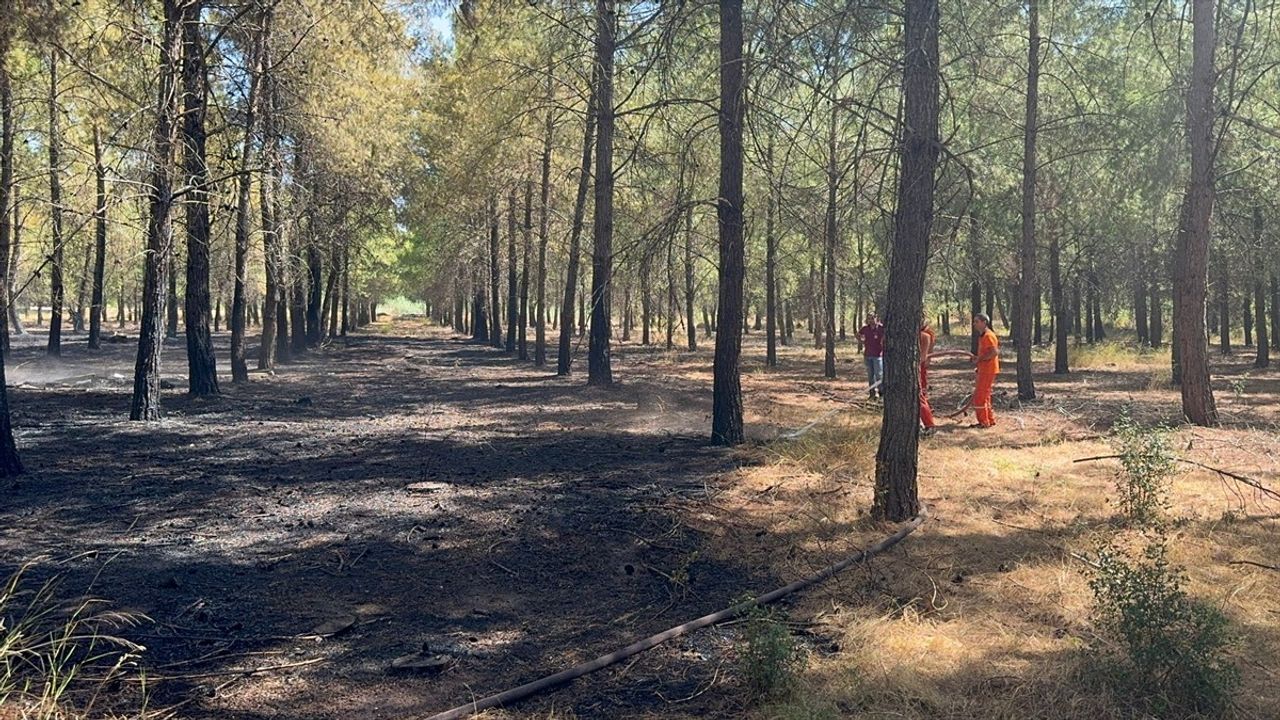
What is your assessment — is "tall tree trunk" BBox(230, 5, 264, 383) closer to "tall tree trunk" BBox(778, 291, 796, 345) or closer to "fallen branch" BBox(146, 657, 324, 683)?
"fallen branch" BBox(146, 657, 324, 683)

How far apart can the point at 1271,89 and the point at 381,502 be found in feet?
62.0

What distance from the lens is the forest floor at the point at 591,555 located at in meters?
4.29

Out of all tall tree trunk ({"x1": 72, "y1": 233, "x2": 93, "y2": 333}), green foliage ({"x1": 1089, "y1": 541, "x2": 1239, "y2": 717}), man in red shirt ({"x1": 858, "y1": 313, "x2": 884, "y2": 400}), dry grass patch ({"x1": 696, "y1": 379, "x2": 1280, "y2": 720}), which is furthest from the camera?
tall tree trunk ({"x1": 72, "y1": 233, "x2": 93, "y2": 333})

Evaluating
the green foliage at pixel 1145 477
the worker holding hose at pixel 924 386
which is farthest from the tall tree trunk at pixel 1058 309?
the green foliage at pixel 1145 477

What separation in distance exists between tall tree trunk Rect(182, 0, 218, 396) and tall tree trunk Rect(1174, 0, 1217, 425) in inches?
542

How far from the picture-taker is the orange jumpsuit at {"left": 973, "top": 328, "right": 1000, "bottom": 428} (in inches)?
504

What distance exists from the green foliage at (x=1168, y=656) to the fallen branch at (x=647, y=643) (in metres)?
1.85

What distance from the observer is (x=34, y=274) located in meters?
7.73

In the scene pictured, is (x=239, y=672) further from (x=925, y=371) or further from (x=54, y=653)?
(x=925, y=371)

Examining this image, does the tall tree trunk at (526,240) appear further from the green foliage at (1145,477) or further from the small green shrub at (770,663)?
the small green shrub at (770,663)

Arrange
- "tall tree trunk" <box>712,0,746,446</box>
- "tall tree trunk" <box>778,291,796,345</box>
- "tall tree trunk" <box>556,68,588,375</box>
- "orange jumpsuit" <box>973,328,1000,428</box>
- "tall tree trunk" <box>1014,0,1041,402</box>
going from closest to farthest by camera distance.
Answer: "tall tree trunk" <box>712,0,746,446</box> < "orange jumpsuit" <box>973,328,1000,428</box> < "tall tree trunk" <box>1014,0,1041,402</box> < "tall tree trunk" <box>556,68,588,375</box> < "tall tree trunk" <box>778,291,796,345</box>

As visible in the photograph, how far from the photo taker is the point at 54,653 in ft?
12.8

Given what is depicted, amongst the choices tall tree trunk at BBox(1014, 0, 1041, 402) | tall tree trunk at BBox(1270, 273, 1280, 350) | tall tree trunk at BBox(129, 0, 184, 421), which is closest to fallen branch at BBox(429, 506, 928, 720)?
tall tree trunk at BBox(129, 0, 184, 421)

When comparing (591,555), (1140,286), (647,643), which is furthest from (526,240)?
(1140,286)
